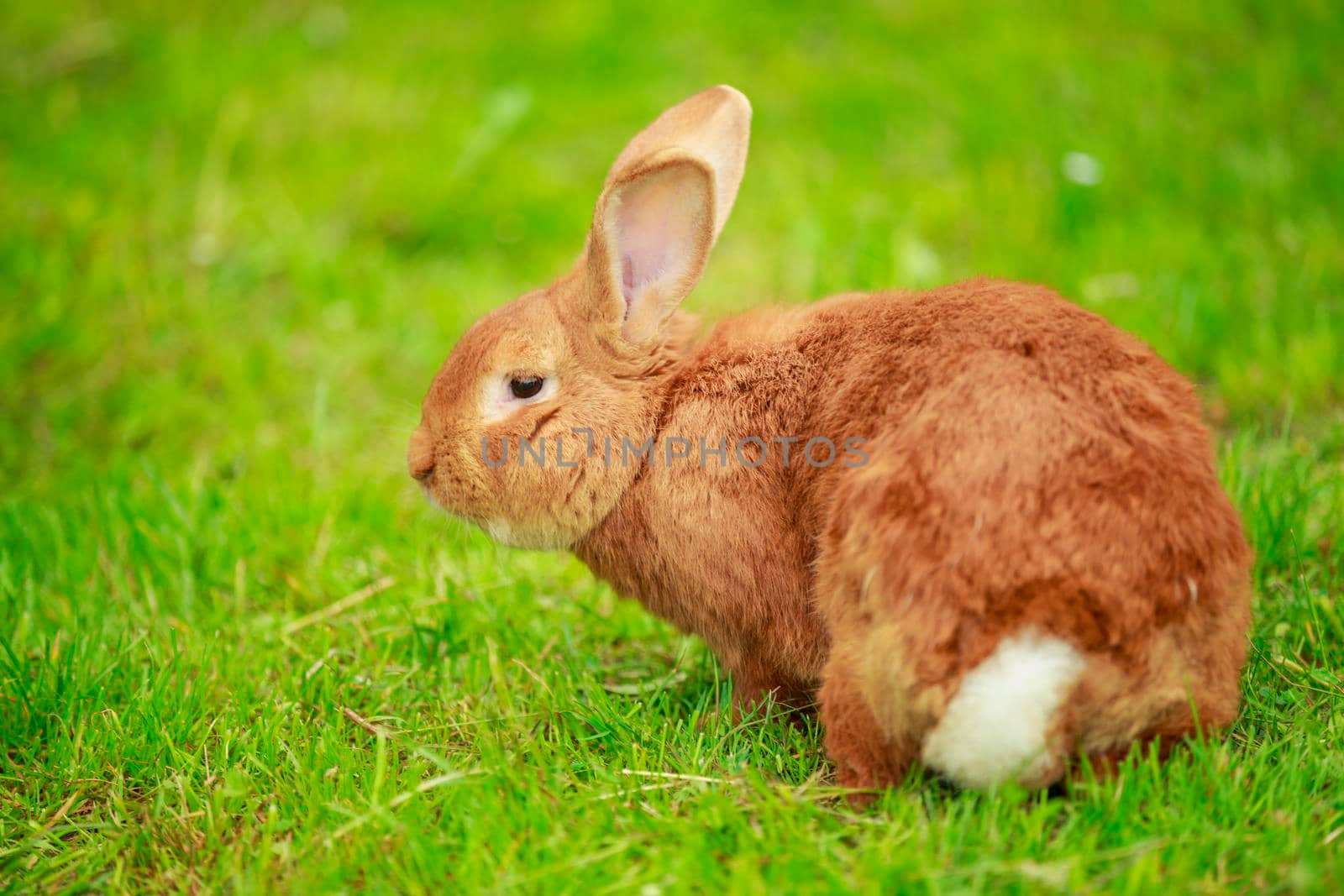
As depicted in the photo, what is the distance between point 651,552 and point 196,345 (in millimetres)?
2961

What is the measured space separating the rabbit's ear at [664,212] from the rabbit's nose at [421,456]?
24.3 inches

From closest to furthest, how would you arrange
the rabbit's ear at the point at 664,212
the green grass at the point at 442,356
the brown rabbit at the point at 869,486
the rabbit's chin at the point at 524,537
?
1. the brown rabbit at the point at 869,486
2. the green grass at the point at 442,356
3. the rabbit's ear at the point at 664,212
4. the rabbit's chin at the point at 524,537

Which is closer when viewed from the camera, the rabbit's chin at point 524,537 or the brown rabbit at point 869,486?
the brown rabbit at point 869,486

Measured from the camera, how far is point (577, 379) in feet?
11.0

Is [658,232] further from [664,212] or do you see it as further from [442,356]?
[442,356]

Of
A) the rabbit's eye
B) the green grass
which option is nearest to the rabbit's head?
the rabbit's eye

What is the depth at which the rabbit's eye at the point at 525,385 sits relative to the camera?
3.36 metres

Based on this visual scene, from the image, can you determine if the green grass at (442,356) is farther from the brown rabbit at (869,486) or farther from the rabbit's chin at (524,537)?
the rabbit's chin at (524,537)

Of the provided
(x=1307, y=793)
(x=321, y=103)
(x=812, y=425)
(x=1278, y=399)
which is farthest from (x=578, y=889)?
(x=321, y=103)

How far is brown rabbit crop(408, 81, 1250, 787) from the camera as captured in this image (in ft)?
7.93

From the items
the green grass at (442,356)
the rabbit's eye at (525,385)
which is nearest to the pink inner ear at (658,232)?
the rabbit's eye at (525,385)

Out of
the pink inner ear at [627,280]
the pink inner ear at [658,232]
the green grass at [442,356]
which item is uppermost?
the pink inner ear at [658,232]

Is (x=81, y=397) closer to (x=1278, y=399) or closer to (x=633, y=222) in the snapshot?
(x=633, y=222)

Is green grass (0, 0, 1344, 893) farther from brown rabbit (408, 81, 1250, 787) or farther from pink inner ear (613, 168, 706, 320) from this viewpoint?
pink inner ear (613, 168, 706, 320)
